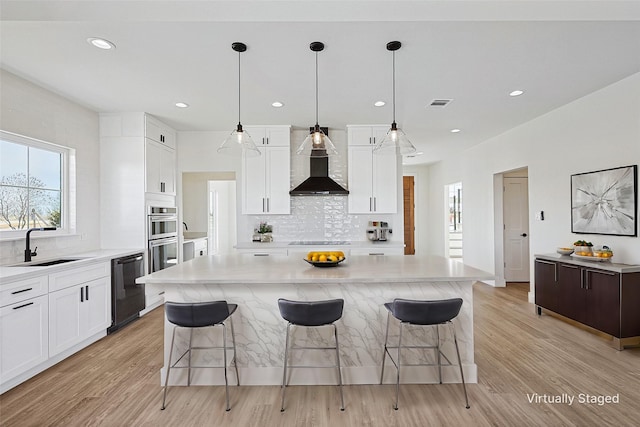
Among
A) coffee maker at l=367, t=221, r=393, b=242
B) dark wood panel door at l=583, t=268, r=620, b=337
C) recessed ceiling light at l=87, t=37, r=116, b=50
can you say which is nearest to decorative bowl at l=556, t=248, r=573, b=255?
dark wood panel door at l=583, t=268, r=620, b=337

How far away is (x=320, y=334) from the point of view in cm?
269

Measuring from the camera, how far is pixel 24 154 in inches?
→ 134

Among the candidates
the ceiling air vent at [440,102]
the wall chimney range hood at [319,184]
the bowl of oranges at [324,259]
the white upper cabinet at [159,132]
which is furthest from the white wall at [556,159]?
the white upper cabinet at [159,132]

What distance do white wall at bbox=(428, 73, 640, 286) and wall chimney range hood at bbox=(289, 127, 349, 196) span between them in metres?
2.77

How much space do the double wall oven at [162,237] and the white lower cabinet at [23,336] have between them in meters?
1.72

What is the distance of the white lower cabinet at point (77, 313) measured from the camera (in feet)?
9.80

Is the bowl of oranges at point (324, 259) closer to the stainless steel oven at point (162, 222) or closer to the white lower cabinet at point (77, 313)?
the white lower cabinet at point (77, 313)

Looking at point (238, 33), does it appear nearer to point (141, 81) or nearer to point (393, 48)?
point (393, 48)

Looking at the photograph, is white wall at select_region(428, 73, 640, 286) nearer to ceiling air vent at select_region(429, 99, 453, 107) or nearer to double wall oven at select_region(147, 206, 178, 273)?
ceiling air vent at select_region(429, 99, 453, 107)

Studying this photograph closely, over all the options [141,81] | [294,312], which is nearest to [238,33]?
[141,81]

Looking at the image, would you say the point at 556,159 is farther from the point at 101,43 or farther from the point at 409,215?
the point at 101,43

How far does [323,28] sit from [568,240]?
156 inches

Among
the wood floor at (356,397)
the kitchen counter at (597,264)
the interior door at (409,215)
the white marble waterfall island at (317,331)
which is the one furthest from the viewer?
the interior door at (409,215)

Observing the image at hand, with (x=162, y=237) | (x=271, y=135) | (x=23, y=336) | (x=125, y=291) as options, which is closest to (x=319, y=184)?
(x=271, y=135)
